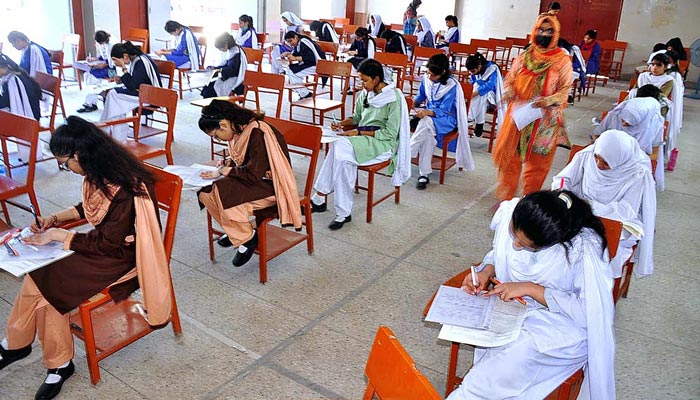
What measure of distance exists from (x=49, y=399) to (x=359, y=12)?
13696 mm

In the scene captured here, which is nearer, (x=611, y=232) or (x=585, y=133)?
(x=611, y=232)

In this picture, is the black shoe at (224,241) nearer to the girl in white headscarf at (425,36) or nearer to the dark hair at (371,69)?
the dark hair at (371,69)

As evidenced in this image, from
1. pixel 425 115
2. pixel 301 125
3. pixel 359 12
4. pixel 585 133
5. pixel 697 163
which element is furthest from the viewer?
pixel 359 12

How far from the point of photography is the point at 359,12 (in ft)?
47.8

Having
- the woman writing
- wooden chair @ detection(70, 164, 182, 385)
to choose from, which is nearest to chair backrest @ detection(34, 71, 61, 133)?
the woman writing

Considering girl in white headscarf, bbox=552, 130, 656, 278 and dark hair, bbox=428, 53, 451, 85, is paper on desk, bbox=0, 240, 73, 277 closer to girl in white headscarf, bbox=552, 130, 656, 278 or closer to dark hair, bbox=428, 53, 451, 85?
girl in white headscarf, bbox=552, 130, 656, 278

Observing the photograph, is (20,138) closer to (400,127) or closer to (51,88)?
(51,88)

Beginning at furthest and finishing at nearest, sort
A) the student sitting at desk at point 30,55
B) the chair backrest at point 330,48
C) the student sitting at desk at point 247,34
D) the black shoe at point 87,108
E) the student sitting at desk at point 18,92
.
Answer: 1. the student sitting at desk at point 247,34
2. the chair backrest at point 330,48
3. the black shoe at point 87,108
4. the student sitting at desk at point 30,55
5. the student sitting at desk at point 18,92

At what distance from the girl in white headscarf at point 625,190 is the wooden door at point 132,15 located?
8.89m

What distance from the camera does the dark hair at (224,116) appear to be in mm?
2986

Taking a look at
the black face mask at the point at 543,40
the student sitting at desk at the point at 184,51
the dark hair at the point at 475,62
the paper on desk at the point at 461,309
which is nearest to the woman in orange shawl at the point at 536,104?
the black face mask at the point at 543,40

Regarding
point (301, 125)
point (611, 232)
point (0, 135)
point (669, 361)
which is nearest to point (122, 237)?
point (301, 125)

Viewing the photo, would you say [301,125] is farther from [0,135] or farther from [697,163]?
[697,163]

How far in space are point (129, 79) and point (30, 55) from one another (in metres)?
1.59
